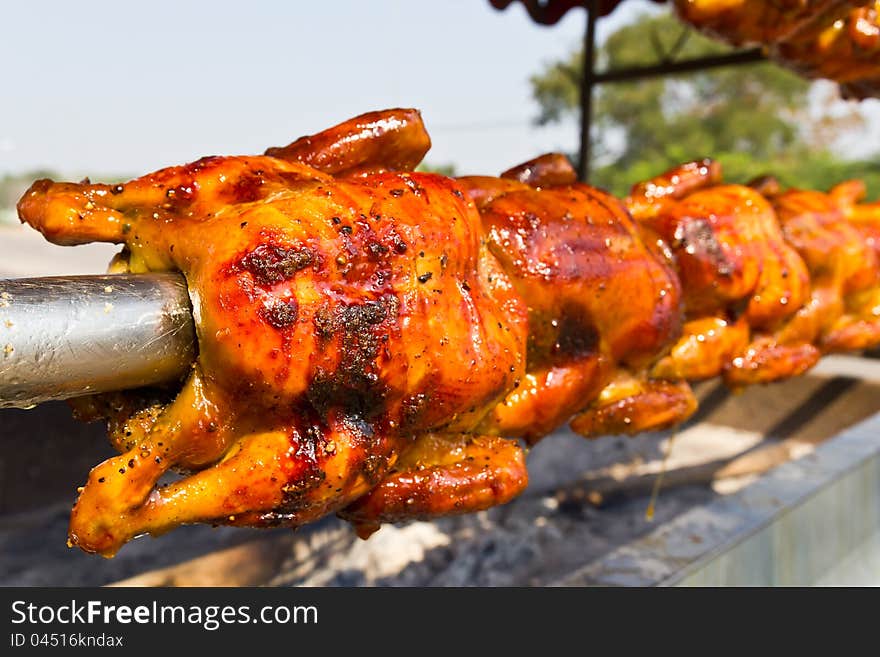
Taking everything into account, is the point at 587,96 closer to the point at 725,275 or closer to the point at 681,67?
the point at 681,67

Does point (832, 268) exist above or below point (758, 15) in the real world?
below

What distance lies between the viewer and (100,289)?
26.2 inches

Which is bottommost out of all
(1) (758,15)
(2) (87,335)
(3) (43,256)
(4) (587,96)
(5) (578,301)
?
(3) (43,256)

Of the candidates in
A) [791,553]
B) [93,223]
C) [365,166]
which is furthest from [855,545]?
[93,223]

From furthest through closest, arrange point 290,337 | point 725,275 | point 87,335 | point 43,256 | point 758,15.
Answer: point 43,256
point 758,15
point 725,275
point 290,337
point 87,335

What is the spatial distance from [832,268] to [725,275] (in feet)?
1.63

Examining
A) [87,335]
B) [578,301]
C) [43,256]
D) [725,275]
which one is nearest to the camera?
[87,335]

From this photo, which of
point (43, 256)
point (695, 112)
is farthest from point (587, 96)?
point (695, 112)

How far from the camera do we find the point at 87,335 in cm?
64

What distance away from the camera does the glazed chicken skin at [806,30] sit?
1580 millimetres

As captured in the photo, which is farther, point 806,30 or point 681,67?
point 681,67

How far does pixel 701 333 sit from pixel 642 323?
1.02 ft

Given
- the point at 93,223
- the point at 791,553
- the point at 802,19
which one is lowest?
the point at 791,553
